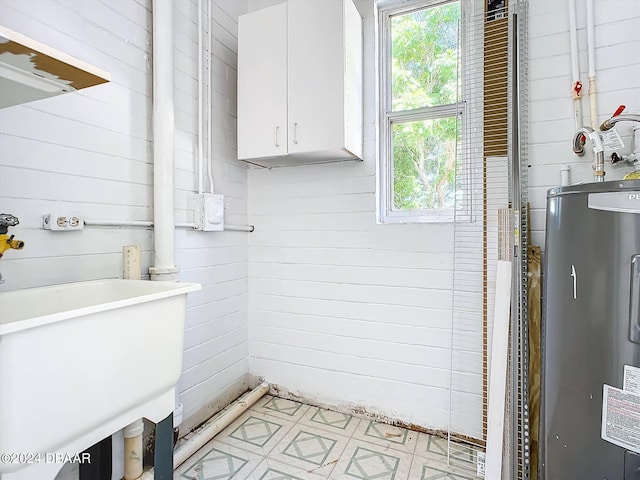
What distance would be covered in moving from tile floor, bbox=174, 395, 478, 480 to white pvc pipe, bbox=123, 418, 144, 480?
0.21 meters

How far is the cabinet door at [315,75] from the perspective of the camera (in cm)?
176

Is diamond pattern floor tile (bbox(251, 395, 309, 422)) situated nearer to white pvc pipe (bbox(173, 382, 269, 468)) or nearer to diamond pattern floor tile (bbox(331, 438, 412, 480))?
white pvc pipe (bbox(173, 382, 269, 468))

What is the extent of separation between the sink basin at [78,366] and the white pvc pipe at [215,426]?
64cm

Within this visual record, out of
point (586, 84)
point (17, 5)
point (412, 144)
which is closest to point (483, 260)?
point (412, 144)

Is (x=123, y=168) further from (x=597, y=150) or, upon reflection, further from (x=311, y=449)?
(x=597, y=150)

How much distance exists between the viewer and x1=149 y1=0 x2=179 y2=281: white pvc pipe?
1.62m

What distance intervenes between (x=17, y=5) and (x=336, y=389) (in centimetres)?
233

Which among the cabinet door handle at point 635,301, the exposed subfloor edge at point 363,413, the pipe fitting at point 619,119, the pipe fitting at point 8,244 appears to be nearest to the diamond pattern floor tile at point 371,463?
the exposed subfloor edge at point 363,413

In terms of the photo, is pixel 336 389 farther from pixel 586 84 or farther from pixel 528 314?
pixel 586 84

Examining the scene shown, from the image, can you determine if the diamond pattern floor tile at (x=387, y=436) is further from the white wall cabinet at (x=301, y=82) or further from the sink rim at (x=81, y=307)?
the white wall cabinet at (x=301, y=82)

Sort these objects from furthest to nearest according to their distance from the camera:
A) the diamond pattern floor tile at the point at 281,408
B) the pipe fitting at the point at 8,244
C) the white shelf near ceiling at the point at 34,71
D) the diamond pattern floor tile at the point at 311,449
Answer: the diamond pattern floor tile at the point at 281,408 → the diamond pattern floor tile at the point at 311,449 → the pipe fitting at the point at 8,244 → the white shelf near ceiling at the point at 34,71

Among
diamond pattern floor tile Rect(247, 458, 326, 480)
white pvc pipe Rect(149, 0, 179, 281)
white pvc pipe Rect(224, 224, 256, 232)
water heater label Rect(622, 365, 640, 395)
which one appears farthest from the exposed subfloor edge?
white pvc pipe Rect(149, 0, 179, 281)

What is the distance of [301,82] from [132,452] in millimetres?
1955

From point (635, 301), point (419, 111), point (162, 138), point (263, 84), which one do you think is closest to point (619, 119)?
point (635, 301)
